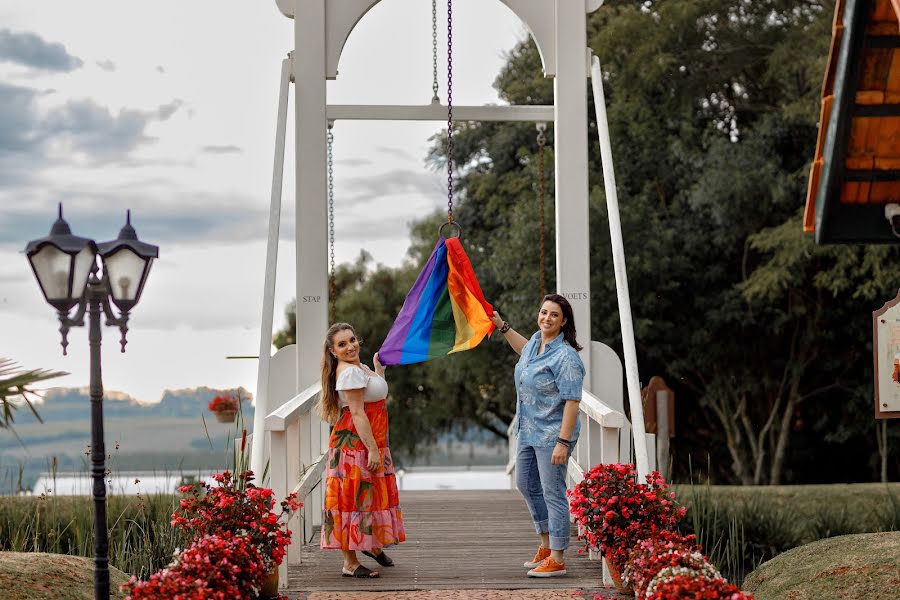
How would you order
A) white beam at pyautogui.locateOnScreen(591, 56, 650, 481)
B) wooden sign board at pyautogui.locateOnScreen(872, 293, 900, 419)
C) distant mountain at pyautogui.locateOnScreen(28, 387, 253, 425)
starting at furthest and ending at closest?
distant mountain at pyautogui.locateOnScreen(28, 387, 253, 425), wooden sign board at pyautogui.locateOnScreen(872, 293, 900, 419), white beam at pyautogui.locateOnScreen(591, 56, 650, 481)

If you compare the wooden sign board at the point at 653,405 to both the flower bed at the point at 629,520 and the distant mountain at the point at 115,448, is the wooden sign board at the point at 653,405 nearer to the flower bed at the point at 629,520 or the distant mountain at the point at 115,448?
the distant mountain at the point at 115,448

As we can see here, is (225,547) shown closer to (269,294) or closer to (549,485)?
(549,485)

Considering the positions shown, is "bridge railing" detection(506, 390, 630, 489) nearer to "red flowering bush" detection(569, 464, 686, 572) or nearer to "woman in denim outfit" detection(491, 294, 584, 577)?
"woman in denim outfit" detection(491, 294, 584, 577)

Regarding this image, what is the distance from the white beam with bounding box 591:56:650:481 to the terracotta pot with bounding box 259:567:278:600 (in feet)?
6.50

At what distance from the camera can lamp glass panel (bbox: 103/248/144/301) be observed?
5160 millimetres

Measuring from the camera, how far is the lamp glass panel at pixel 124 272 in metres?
5.16

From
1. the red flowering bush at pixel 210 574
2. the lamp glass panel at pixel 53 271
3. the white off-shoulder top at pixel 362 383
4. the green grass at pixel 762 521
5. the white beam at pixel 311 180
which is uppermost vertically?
the white beam at pixel 311 180

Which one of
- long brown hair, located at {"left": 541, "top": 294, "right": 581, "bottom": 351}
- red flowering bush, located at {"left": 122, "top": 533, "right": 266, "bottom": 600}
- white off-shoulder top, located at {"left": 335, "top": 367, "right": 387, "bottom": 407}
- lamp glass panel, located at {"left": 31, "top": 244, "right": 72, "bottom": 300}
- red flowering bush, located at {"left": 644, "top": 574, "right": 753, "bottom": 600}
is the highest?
lamp glass panel, located at {"left": 31, "top": 244, "right": 72, "bottom": 300}

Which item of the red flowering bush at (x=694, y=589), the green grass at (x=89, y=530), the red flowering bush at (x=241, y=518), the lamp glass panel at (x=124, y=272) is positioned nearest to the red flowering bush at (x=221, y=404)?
the green grass at (x=89, y=530)

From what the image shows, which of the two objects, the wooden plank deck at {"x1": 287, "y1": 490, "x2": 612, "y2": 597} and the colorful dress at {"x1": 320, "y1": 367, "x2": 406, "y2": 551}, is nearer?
the wooden plank deck at {"x1": 287, "y1": 490, "x2": 612, "y2": 597}

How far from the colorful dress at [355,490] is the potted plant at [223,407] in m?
5.70

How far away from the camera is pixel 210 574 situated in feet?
16.2

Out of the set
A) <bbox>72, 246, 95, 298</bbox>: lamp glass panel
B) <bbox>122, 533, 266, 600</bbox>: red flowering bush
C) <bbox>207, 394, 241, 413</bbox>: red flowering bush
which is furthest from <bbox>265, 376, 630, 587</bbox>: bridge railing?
<bbox>207, 394, 241, 413</bbox>: red flowering bush

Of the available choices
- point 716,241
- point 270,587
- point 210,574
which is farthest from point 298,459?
point 716,241
